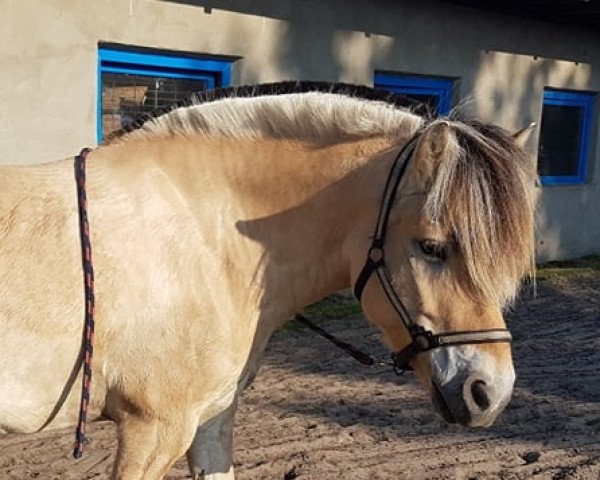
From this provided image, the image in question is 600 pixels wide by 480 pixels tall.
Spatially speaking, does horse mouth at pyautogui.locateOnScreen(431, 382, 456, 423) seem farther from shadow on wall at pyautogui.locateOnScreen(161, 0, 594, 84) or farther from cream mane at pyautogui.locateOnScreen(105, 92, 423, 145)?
shadow on wall at pyautogui.locateOnScreen(161, 0, 594, 84)

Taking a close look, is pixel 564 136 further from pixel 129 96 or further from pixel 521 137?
pixel 521 137

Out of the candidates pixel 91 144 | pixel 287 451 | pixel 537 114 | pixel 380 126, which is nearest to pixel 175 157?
pixel 380 126

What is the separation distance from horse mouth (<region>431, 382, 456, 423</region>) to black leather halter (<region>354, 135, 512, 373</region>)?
0.38ft

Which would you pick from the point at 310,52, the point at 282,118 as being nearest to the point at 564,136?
the point at 310,52

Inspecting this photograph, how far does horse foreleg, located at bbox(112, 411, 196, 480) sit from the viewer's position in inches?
83.1

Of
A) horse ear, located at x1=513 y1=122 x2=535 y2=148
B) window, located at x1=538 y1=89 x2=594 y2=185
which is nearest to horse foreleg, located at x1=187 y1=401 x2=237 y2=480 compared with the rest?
horse ear, located at x1=513 y1=122 x2=535 y2=148

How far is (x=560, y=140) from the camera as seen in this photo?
9945 mm

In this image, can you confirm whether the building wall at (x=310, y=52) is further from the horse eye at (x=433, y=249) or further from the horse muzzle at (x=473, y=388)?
the horse muzzle at (x=473, y=388)

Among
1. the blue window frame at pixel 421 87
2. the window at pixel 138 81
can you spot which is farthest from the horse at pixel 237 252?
the blue window frame at pixel 421 87

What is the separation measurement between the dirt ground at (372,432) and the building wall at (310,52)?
1408 mm

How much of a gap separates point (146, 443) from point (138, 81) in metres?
4.45

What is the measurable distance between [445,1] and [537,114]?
2.26 m

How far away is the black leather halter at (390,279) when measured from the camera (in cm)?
204

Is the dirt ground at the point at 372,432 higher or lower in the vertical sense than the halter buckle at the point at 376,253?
lower
